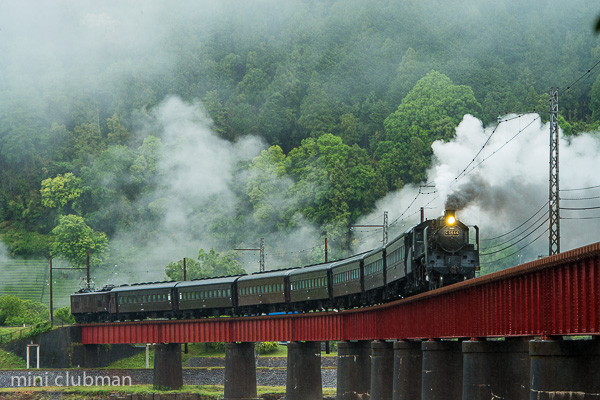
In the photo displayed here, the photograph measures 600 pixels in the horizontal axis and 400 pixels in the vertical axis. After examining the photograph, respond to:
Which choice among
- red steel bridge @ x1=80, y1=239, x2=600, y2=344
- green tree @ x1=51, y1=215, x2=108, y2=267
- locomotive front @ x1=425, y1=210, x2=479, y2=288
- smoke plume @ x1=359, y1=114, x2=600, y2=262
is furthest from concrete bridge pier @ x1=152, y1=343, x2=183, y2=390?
green tree @ x1=51, y1=215, x2=108, y2=267

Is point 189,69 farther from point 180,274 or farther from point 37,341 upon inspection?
point 37,341

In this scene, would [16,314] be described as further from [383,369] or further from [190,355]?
[383,369]

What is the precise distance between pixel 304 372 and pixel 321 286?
5965 mm

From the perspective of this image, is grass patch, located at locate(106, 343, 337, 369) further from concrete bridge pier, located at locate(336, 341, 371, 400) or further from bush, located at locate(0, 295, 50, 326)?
concrete bridge pier, located at locate(336, 341, 371, 400)

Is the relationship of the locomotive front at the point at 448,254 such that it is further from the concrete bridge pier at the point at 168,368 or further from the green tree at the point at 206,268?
the green tree at the point at 206,268

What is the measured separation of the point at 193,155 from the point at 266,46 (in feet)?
118

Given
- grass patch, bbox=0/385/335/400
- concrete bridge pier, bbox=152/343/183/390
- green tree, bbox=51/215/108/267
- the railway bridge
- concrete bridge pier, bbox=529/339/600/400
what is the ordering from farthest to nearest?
green tree, bbox=51/215/108/267, concrete bridge pier, bbox=152/343/183/390, grass patch, bbox=0/385/335/400, the railway bridge, concrete bridge pier, bbox=529/339/600/400

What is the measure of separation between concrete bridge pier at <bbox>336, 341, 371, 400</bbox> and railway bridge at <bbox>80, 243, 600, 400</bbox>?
0.20 ft

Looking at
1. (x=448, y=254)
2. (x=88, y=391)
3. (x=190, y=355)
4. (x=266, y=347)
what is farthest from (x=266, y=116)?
(x=448, y=254)

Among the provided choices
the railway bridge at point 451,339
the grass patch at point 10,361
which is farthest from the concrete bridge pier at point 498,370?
the grass patch at point 10,361

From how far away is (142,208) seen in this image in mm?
158500

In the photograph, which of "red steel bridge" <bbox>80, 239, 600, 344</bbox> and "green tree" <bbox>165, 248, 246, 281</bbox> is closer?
"red steel bridge" <bbox>80, 239, 600, 344</bbox>

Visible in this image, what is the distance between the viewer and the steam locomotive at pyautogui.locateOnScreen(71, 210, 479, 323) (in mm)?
43719

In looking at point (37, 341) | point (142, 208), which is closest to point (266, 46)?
point (142, 208)
